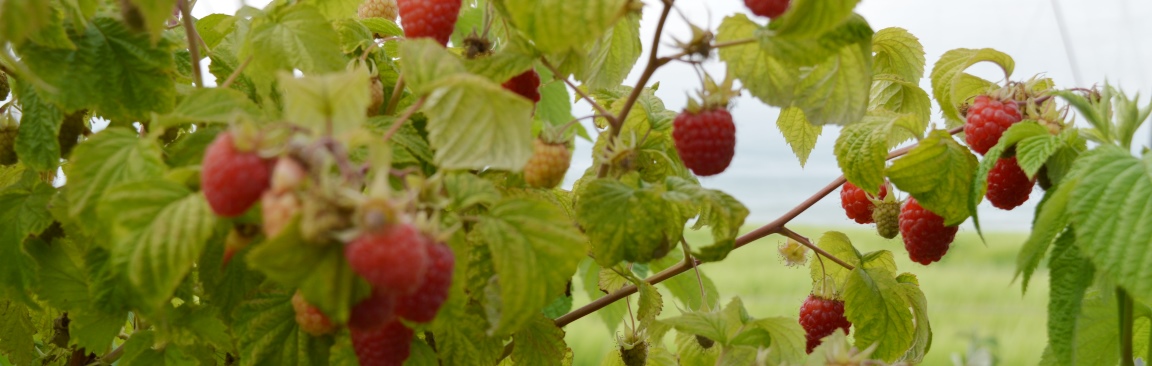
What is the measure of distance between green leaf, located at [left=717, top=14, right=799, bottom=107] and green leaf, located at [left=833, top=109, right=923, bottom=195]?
0.51ft

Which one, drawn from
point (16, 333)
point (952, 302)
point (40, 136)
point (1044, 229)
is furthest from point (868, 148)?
point (952, 302)

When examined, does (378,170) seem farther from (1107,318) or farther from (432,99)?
(1107,318)

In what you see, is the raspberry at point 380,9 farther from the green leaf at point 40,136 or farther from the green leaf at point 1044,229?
the green leaf at point 1044,229

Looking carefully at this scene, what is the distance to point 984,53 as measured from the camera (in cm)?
95

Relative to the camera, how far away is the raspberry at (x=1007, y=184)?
890 millimetres

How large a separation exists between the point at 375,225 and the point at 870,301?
27.3 inches

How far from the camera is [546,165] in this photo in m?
0.74

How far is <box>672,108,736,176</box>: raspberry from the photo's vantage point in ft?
2.46

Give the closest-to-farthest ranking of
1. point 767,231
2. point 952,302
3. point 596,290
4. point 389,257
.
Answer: point 389,257, point 767,231, point 596,290, point 952,302

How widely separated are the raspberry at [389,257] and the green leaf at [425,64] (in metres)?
0.18

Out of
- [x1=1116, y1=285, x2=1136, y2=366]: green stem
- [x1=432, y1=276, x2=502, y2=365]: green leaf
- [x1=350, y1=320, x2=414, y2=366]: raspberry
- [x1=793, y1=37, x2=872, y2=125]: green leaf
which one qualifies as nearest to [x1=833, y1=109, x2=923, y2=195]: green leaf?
[x1=793, y1=37, x2=872, y2=125]: green leaf

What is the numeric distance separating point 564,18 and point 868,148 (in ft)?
1.26

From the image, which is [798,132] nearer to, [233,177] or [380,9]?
[380,9]

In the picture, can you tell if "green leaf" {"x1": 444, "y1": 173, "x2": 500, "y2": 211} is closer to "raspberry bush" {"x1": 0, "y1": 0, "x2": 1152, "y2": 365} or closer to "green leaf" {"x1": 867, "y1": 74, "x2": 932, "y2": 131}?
"raspberry bush" {"x1": 0, "y1": 0, "x2": 1152, "y2": 365}
